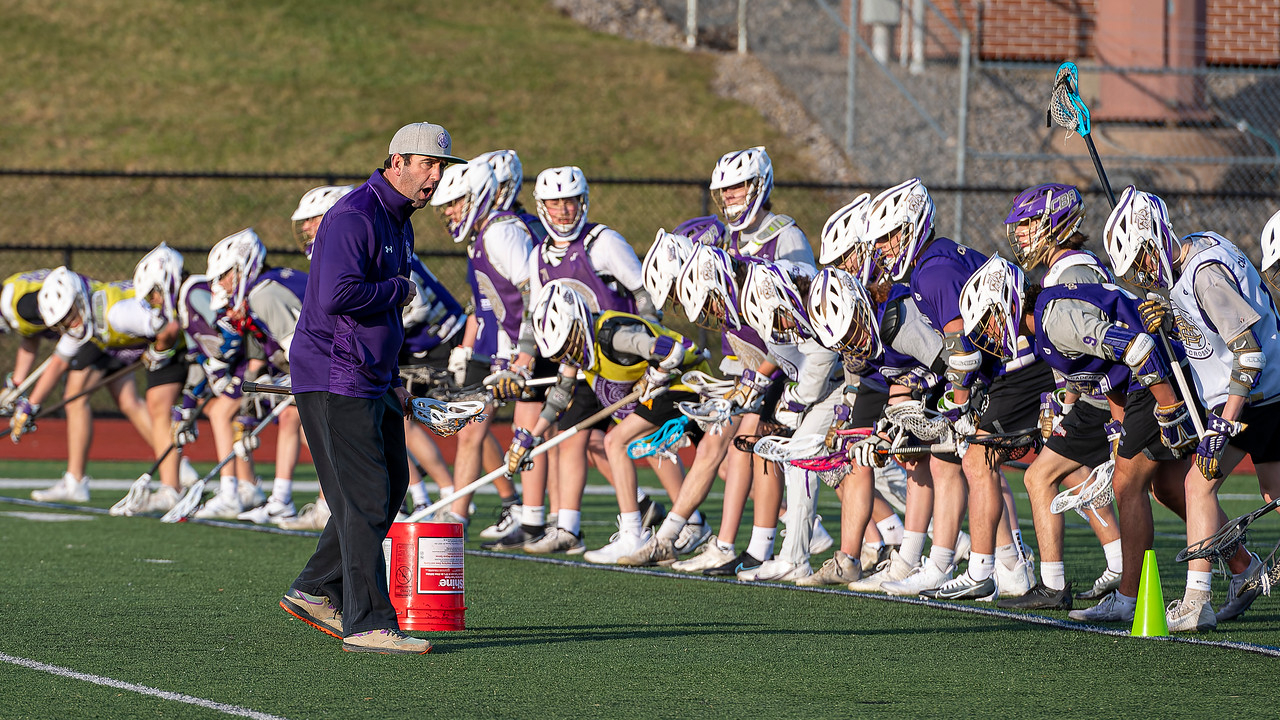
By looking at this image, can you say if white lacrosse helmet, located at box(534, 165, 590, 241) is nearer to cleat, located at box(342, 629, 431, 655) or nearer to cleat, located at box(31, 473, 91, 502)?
cleat, located at box(342, 629, 431, 655)

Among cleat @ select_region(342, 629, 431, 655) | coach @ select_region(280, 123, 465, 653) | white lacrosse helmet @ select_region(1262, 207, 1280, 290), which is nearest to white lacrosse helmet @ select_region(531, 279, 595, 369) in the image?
coach @ select_region(280, 123, 465, 653)

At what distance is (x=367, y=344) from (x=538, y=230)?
4122mm

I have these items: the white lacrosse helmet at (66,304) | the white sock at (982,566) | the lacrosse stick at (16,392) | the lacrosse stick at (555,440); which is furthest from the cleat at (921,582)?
the lacrosse stick at (16,392)

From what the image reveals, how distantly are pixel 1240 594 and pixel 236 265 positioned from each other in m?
6.58

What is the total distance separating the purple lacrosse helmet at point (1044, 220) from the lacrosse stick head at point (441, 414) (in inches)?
101

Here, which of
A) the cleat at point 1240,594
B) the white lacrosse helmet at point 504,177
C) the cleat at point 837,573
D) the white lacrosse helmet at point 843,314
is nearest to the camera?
the cleat at point 1240,594

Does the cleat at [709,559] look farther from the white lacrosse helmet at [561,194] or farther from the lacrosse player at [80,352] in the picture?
the lacrosse player at [80,352]

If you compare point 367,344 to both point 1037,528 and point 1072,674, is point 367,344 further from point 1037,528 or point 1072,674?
point 1037,528

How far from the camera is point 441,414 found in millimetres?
6383

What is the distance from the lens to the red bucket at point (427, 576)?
6.20 metres

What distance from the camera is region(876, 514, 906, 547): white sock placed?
8.64 metres

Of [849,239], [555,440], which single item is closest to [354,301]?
[555,440]

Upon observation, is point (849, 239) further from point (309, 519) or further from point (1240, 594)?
point (309, 519)

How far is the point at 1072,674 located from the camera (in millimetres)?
5523
